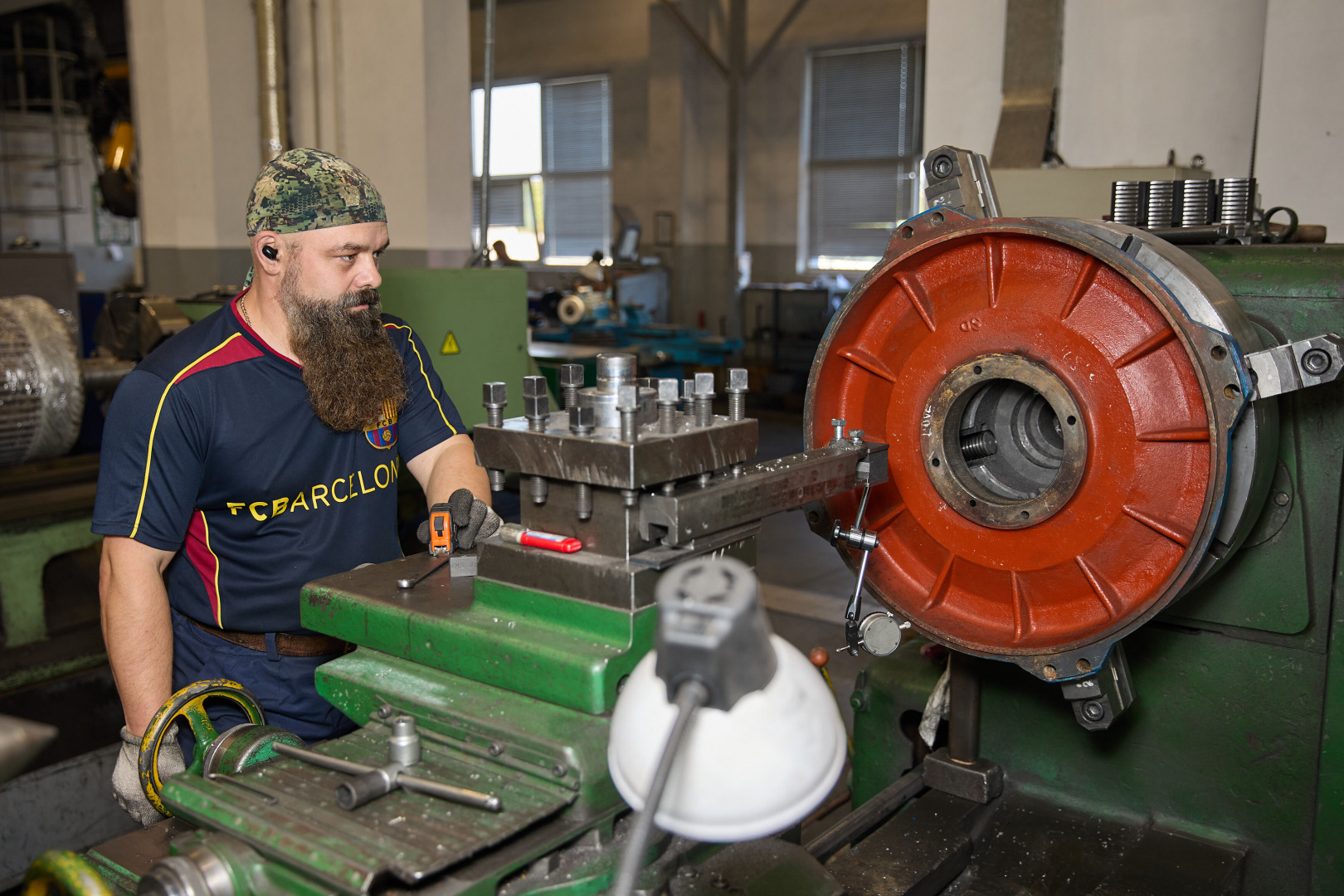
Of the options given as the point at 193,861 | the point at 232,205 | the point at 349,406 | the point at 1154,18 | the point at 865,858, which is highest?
the point at 1154,18

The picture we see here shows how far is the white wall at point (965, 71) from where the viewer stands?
9.08 ft

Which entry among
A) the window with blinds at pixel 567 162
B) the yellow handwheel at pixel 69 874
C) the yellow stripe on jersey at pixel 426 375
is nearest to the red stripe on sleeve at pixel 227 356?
the yellow stripe on jersey at pixel 426 375

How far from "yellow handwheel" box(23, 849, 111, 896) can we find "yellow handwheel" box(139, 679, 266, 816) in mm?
174

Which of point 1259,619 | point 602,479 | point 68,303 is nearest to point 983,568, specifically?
point 1259,619

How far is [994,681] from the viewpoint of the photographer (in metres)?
1.42

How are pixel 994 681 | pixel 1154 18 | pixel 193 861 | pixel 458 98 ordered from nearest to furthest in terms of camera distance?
pixel 193 861 → pixel 994 681 → pixel 1154 18 → pixel 458 98

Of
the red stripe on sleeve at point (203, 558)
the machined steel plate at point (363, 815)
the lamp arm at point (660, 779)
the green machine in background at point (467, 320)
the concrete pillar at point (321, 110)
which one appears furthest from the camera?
the concrete pillar at point (321, 110)

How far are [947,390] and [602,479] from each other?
1.52 ft

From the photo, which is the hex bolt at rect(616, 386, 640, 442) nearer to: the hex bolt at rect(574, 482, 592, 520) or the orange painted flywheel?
the hex bolt at rect(574, 482, 592, 520)

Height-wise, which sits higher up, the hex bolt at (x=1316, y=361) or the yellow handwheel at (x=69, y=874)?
the hex bolt at (x=1316, y=361)

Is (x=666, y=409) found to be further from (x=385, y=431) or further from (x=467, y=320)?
(x=467, y=320)

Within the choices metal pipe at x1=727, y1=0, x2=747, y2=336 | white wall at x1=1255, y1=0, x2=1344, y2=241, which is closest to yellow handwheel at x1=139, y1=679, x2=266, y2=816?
white wall at x1=1255, y1=0, x2=1344, y2=241

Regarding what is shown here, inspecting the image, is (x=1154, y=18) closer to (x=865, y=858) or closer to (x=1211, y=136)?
(x=1211, y=136)

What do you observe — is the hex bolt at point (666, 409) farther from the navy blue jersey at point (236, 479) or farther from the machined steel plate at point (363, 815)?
the navy blue jersey at point (236, 479)
